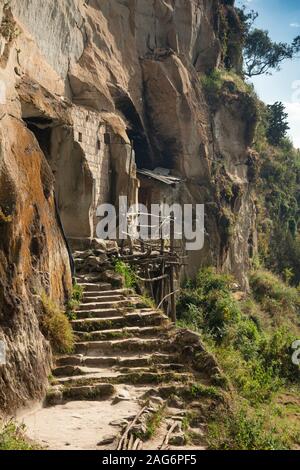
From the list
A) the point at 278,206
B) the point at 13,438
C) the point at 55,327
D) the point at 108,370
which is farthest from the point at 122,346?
the point at 278,206

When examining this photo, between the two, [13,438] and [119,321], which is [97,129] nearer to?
[119,321]

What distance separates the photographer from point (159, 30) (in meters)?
23.4

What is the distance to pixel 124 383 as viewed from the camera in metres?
8.80

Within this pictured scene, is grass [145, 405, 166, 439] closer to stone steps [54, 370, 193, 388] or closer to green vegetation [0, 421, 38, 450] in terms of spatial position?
stone steps [54, 370, 193, 388]

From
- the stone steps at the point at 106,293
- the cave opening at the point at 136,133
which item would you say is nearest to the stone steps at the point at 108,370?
the stone steps at the point at 106,293

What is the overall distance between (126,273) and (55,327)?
12.9ft

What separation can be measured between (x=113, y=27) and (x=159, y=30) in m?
3.44

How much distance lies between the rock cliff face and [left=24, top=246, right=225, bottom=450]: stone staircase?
0.57m

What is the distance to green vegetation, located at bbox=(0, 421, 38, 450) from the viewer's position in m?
5.95

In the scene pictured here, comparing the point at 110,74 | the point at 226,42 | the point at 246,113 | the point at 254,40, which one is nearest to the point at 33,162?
the point at 110,74

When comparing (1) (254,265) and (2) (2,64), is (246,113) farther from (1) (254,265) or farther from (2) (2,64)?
(2) (2,64)

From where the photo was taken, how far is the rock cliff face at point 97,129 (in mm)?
8484

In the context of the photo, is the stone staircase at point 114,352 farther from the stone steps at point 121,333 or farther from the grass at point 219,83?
the grass at point 219,83

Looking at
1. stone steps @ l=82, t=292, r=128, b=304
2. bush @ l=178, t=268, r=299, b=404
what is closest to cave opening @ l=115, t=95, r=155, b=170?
bush @ l=178, t=268, r=299, b=404
